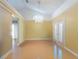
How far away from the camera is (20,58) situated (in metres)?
5.43

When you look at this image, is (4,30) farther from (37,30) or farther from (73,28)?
(37,30)

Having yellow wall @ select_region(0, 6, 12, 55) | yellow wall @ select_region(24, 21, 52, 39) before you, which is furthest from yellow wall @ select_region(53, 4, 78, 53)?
yellow wall @ select_region(24, 21, 52, 39)

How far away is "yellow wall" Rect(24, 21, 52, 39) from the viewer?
1499 cm

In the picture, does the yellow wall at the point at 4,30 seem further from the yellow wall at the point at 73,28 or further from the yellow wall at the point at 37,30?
the yellow wall at the point at 37,30

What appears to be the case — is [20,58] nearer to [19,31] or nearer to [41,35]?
[19,31]

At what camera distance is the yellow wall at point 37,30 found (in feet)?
49.2

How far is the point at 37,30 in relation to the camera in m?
15.1

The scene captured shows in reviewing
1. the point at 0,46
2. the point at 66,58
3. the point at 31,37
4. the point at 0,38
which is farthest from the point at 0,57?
the point at 31,37

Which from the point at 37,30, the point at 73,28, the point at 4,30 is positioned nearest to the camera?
the point at 4,30

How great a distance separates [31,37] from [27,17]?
91.3 inches

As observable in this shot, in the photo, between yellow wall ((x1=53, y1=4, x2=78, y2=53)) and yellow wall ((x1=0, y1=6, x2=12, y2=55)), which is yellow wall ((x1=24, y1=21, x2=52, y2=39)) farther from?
yellow wall ((x1=0, y1=6, x2=12, y2=55))

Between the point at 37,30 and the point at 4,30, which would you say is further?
the point at 37,30

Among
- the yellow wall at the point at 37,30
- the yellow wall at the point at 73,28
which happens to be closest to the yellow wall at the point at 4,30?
the yellow wall at the point at 73,28

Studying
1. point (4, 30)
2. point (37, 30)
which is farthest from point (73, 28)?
point (37, 30)
